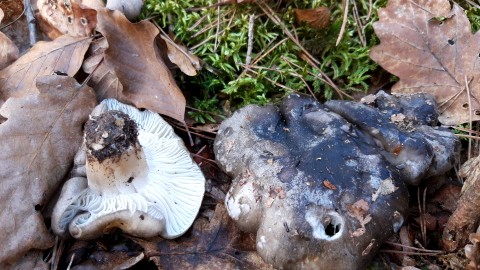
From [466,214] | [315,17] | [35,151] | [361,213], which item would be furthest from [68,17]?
[466,214]

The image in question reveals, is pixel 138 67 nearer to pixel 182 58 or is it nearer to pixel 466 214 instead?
pixel 182 58

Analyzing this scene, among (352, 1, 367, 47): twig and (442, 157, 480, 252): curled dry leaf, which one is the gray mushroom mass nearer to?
(442, 157, 480, 252): curled dry leaf

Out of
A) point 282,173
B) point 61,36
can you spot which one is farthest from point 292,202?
point 61,36

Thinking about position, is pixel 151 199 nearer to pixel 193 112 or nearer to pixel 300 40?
pixel 193 112

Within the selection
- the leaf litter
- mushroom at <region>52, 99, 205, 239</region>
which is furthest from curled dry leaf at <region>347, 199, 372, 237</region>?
mushroom at <region>52, 99, 205, 239</region>

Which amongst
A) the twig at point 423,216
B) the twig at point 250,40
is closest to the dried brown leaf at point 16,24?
the twig at point 250,40

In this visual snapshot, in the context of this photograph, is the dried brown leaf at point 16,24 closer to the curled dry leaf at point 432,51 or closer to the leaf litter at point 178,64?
the leaf litter at point 178,64
